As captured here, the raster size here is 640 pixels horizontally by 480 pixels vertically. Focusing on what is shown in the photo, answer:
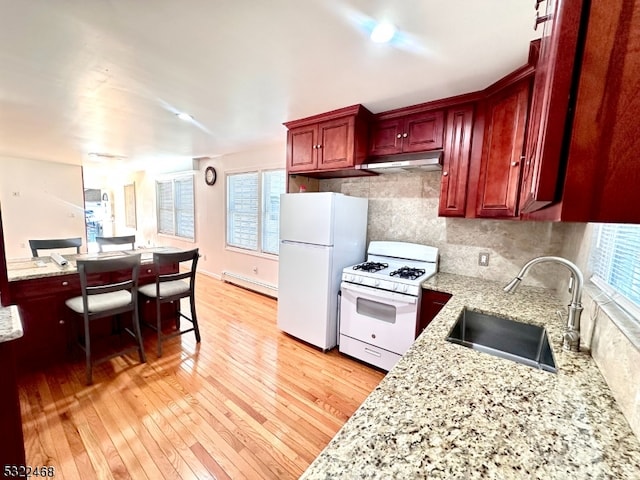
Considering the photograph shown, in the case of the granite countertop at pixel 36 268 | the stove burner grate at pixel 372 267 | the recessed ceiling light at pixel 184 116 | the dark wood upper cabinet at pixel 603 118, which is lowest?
the granite countertop at pixel 36 268

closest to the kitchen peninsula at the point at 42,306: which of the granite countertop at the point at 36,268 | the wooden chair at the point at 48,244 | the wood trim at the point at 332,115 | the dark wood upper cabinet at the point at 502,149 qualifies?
the granite countertop at the point at 36,268

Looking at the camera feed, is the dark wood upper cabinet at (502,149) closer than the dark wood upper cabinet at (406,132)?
Yes

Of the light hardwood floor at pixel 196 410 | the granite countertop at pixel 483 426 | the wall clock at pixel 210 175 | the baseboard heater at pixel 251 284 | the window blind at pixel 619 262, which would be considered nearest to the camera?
the granite countertop at pixel 483 426

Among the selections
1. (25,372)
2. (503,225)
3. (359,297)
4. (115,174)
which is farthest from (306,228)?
(115,174)

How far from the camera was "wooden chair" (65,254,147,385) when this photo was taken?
6.63ft

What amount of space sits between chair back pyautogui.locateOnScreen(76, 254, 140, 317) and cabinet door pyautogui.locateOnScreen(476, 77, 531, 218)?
2.82 metres

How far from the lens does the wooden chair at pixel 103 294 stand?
2.02 meters

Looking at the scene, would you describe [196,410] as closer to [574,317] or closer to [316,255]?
[316,255]

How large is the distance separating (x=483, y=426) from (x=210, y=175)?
17.1 feet

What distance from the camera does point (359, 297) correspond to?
7.86 feet

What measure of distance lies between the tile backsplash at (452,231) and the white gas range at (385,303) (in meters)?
0.17

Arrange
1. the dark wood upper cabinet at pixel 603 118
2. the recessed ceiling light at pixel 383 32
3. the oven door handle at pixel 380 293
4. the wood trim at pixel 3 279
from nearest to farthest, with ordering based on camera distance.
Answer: the dark wood upper cabinet at pixel 603 118 → the wood trim at pixel 3 279 → the recessed ceiling light at pixel 383 32 → the oven door handle at pixel 380 293

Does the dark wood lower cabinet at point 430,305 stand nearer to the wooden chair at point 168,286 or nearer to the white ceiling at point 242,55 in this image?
the white ceiling at point 242,55

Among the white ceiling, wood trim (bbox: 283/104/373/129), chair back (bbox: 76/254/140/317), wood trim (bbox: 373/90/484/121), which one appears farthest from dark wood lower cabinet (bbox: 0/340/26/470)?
wood trim (bbox: 373/90/484/121)
